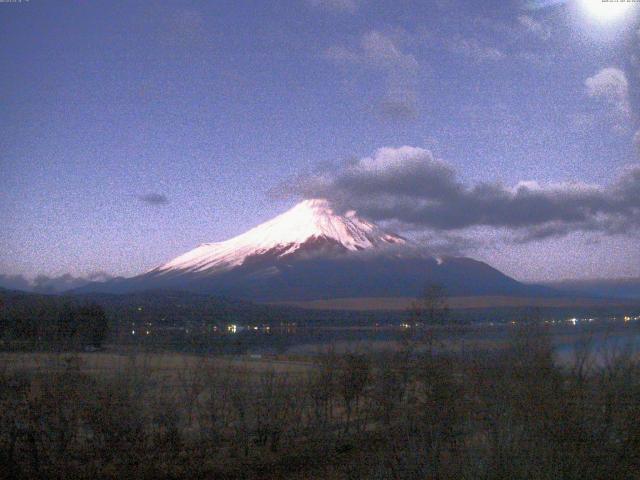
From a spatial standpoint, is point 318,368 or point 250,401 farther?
point 318,368

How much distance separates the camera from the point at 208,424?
484 inches

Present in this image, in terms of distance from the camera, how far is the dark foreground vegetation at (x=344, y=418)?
7410mm

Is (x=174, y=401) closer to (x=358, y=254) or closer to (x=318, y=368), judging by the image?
(x=318, y=368)

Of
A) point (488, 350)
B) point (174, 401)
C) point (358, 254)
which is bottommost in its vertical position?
point (174, 401)

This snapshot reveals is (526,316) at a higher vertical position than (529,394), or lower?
higher

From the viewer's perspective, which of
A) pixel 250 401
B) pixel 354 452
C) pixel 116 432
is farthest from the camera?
pixel 250 401

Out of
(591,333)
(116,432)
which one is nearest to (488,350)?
(591,333)

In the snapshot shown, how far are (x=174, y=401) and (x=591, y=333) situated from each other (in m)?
6.62

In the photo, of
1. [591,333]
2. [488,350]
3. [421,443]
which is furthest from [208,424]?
[591,333]

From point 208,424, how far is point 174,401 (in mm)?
831

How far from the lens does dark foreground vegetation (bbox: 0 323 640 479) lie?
292 inches

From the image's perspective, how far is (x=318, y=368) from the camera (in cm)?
1491

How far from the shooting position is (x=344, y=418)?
47.1 feet

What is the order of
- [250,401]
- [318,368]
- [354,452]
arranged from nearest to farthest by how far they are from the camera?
[354,452] → [250,401] → [318,368]
